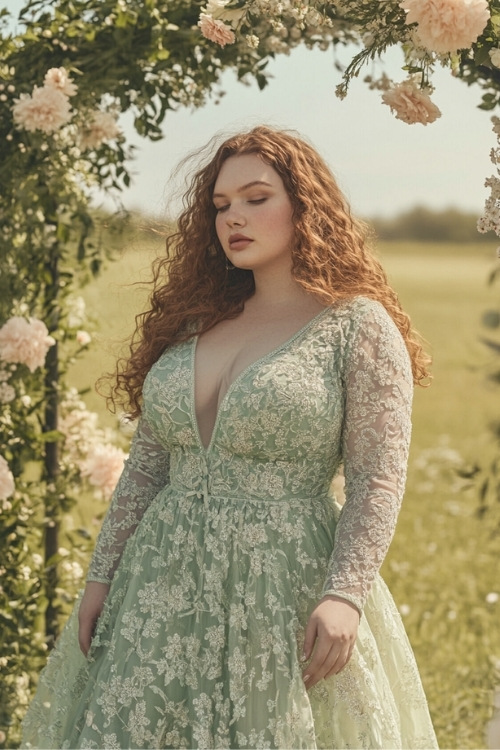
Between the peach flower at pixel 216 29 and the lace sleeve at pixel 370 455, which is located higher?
the peach flower at pixel 216 29

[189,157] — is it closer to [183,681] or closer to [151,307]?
[151,307]

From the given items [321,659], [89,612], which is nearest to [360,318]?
[321,659]

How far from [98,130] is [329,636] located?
1.79m

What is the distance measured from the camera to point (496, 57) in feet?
6.70

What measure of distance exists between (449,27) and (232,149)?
60 cm

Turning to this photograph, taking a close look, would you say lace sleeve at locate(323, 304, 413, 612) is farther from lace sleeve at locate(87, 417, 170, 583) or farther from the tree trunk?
the tree trunk

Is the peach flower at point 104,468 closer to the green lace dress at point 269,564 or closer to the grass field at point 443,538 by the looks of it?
the grass field at point 443,538

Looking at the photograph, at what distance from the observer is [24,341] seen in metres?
3.06

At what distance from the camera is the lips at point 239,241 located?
7.33ft

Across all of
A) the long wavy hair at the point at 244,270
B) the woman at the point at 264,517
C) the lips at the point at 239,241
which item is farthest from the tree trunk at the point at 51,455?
the lips at the point at 239,241

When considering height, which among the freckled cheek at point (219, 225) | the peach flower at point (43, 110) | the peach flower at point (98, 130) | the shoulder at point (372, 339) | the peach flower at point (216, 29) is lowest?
the shoulder at point (372, 339)

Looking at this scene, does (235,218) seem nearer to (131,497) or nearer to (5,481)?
(131,497)

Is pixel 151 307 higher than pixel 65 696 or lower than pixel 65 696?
higher

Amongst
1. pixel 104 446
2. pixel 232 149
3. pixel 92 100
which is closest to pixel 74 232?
pixel 92 100
